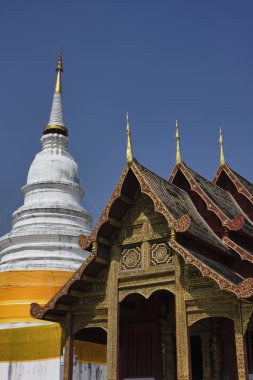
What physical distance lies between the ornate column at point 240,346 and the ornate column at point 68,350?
165 inches

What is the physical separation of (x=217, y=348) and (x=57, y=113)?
692 inches

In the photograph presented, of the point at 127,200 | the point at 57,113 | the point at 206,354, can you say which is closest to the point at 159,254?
the point at 127,200

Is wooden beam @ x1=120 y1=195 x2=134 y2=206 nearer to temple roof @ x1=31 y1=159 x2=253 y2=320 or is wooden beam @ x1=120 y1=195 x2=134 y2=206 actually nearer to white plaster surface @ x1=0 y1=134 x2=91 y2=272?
temple roof @ x1=31 y1=159 x2=253 y2=320

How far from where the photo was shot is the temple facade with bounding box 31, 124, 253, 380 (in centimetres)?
1145

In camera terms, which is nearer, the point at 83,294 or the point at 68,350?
the point at 68,350

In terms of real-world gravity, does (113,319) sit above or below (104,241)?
below

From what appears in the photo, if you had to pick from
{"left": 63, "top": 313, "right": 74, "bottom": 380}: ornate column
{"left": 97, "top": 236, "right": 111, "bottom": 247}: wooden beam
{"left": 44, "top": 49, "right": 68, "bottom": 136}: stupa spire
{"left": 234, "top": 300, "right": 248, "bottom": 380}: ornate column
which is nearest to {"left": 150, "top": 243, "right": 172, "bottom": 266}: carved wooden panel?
{"left": 97, "top": 236, "right": 111, "bottom": 247}: wooden beam

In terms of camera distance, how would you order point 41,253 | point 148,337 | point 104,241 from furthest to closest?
point 41,253, point 148,337, point 104,241

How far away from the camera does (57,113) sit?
27859mm

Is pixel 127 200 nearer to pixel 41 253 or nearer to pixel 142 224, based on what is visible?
pixel 142 224

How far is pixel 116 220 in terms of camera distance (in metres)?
13.2

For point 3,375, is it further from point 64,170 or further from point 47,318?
point 64,170

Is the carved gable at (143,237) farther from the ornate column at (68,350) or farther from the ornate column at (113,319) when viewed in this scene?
the ornate column at (68,350)

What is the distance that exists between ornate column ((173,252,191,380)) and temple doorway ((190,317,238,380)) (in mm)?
2168
